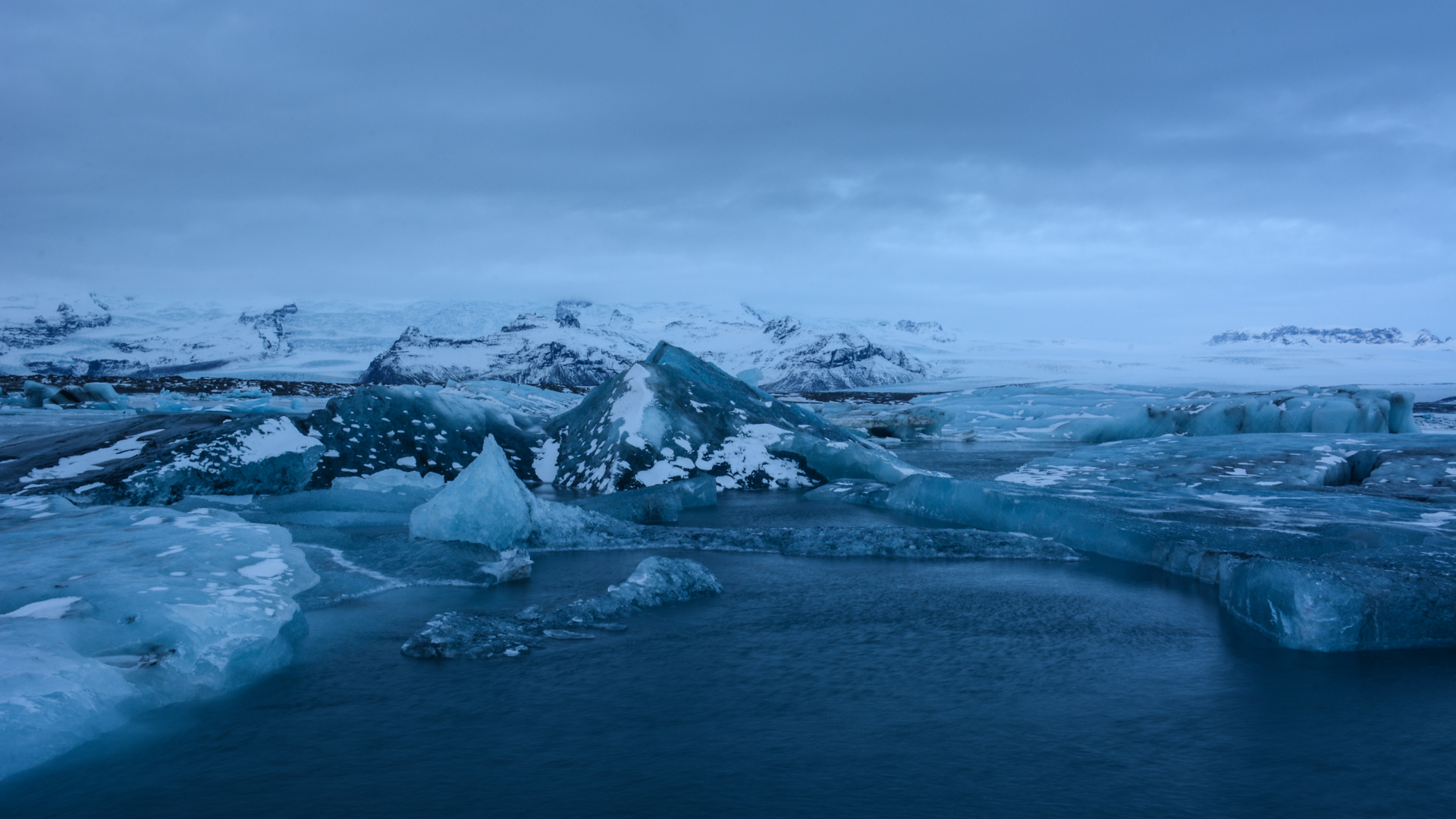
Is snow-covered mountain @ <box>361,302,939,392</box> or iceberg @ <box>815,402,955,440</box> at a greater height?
snow-covered mountain @ <box>361,302,939,392</box>

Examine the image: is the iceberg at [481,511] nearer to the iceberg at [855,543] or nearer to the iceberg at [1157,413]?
the iceberg at [855,543]

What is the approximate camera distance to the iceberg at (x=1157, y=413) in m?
19.5

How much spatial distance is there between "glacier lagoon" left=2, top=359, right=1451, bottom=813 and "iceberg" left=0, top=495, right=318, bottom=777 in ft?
0.83

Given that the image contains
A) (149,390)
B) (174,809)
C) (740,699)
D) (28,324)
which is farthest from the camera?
(28,324)

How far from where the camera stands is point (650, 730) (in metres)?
4.37

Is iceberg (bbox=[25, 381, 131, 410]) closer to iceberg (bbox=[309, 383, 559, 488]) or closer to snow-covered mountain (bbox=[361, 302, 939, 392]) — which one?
iceberg (bbox=[309, 383, 559, 488])

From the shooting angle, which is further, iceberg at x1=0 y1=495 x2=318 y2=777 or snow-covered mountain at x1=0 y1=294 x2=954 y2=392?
snow-covered mountain at x1=0 y1=294 x2=954 y2=392

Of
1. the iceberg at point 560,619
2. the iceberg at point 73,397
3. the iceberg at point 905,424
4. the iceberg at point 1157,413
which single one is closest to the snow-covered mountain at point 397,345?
the iceberg at point 1157,413

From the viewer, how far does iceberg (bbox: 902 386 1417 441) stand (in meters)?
19.5

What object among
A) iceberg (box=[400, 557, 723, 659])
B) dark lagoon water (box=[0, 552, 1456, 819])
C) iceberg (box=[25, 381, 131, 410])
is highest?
iceberg (box=[25, 381, 131, 410])

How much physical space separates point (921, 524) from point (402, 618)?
6.44 metres

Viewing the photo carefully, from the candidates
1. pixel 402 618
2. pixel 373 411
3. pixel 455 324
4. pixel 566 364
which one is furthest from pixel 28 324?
pixel 402 618

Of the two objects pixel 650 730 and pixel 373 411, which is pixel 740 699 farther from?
pixel 373 411

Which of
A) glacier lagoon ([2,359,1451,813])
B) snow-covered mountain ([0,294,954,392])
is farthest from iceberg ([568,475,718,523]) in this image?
snow-covered mountain ([0,294,954,392])
